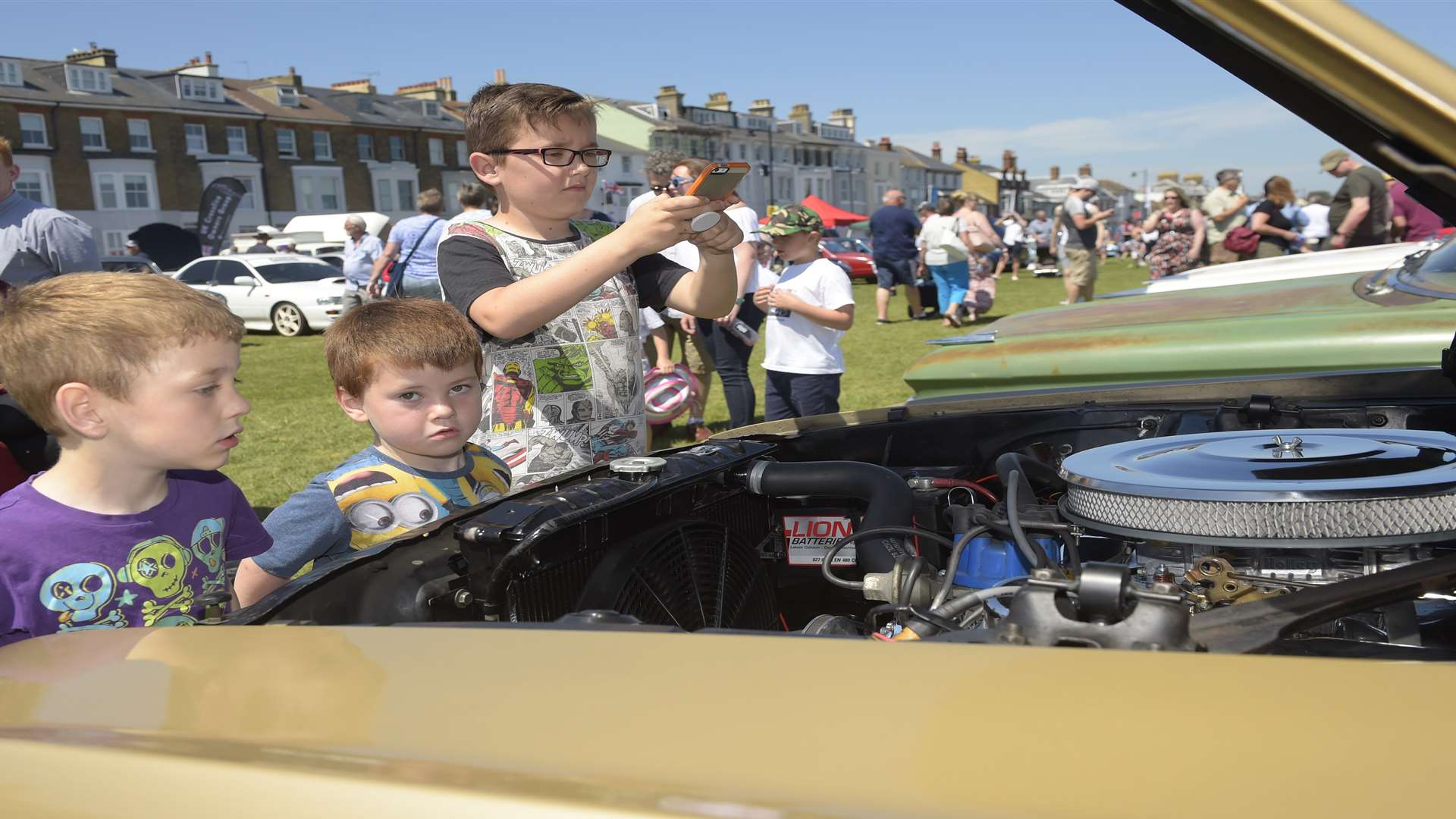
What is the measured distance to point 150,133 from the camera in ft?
145

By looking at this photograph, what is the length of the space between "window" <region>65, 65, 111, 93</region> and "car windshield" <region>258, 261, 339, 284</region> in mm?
33045

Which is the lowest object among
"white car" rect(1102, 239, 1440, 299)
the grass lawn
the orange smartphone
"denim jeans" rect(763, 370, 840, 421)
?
the grass lawn

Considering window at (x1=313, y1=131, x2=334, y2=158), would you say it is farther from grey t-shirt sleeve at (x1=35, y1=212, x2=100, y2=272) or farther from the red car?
grey t-shirt sleeve at (x1=35, y1=212, x2=100, y2=272)

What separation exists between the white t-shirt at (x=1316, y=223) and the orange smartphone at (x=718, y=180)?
12348mm

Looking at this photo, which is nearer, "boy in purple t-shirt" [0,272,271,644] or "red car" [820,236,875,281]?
"boy in purple t-shirt" [0,272,271,644]

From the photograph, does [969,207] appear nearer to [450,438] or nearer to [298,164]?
[450,438]

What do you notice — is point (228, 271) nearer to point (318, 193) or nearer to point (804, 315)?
point (804, 315)

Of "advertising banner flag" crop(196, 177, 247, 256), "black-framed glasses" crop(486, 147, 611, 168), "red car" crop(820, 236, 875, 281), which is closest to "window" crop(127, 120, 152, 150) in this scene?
"advertising banner flag" crop(196, 177, 247, 256)

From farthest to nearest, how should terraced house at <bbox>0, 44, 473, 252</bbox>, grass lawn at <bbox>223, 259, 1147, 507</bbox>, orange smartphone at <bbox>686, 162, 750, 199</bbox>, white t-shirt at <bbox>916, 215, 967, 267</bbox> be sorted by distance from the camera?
terraced house at <bbox>0, 44, 473, 252</bbox> → white t-shirt at <bbox>916, 215, 967, 267</bbox> → grass lawn at <bbox>223, 259, 1147, 507</bbox> → orange smartphone at <bbox>686, 162, 750, 199</bbox>

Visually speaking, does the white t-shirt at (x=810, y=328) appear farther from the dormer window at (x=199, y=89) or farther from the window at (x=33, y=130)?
the dormer window at (x=199, y=89)

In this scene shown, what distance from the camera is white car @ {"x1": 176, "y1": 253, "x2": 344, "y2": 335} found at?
643 inches

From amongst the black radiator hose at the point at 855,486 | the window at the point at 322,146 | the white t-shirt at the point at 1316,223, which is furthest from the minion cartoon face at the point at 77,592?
the window at the point at 322,146

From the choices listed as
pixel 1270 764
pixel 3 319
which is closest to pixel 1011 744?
pixel 1270 764

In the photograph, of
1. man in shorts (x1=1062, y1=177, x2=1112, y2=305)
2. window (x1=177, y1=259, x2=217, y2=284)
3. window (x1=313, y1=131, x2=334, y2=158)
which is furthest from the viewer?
window (x1=313, y1=131, x2=334, y2=158)
